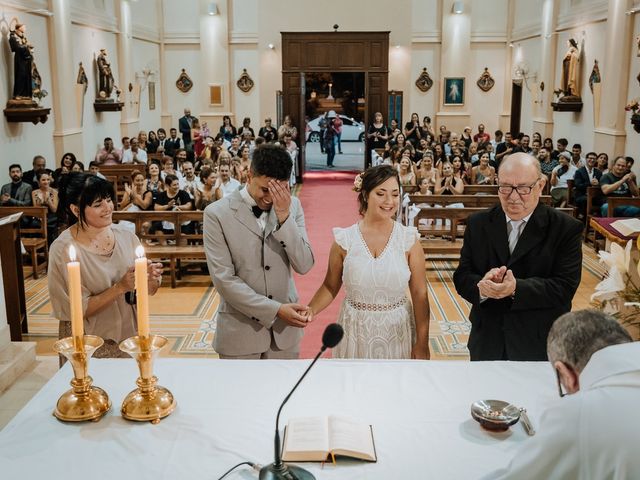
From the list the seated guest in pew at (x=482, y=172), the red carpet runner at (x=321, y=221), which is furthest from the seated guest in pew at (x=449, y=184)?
the red carpet runner at (x=321, y=221)

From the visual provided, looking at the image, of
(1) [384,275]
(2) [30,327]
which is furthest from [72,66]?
(1) [384,275]

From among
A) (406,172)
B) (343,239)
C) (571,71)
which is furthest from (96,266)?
(571,71)

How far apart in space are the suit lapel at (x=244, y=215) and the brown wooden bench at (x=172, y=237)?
4.43 m

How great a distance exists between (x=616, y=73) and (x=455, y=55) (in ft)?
26.8

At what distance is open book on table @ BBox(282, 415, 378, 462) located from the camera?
2.05 metres

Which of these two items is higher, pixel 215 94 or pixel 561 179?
pixel 215 94

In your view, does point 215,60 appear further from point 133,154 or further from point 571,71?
point 571,71

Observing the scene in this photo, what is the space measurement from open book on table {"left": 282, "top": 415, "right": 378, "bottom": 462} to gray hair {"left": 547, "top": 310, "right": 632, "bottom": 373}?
0.69 m

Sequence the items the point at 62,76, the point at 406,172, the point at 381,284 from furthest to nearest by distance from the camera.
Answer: the point at 62,76, the point at 406,172, the point at 381,284

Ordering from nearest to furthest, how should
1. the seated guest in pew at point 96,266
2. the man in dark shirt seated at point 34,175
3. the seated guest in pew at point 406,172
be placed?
the seated guest in pew at point 96,266, the man in dark shirt seated at point 34,175, the seated guest in pew at point 406,172

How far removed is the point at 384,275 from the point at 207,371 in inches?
42.2

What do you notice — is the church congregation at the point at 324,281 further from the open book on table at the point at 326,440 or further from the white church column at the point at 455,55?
the white church column at the point at 455,55

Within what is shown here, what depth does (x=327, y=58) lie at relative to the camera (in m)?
17.1

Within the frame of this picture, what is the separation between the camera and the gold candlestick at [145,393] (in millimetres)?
2227
